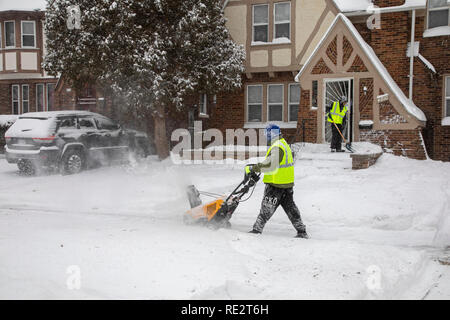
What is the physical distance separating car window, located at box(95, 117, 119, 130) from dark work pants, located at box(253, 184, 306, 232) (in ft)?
30.4

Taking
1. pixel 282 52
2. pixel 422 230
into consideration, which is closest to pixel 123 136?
pixel 282 52

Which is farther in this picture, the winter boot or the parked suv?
the parked suv

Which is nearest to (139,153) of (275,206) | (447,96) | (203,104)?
(203,104)

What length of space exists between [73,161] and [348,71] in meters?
9.35

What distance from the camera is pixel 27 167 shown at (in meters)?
13.6

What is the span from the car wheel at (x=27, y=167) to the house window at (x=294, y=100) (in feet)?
34.0

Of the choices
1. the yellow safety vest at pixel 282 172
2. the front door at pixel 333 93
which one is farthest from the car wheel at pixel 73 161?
the front door at pixel 333 93

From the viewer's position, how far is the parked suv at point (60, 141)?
12734 mm

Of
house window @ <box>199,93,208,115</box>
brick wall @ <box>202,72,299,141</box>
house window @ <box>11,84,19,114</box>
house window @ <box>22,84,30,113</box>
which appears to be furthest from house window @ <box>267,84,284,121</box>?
house window @ <box>11,84,19,114</box>

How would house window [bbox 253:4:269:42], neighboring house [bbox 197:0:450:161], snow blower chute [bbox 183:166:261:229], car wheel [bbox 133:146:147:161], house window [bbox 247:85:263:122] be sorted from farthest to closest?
1. house window [bbox 247:85:263:122]
2. house window [bbox 253:4:269:42]
3. car wheel [bbox 133:146:147:161]
4. neighboring house [bbox 197:0:450:161]
5. snow blower chute [bbox 183:166:261:229]

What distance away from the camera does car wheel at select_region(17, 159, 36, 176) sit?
13.4 meters

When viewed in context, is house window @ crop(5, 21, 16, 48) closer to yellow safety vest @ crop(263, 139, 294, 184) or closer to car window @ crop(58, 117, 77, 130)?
car window @ crop(58, 117, 77, 130)

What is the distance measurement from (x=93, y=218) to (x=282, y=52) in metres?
12.0

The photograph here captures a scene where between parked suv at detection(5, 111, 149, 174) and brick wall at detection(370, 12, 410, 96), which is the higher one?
brick wall at detection(370, 12, 410, 96)
